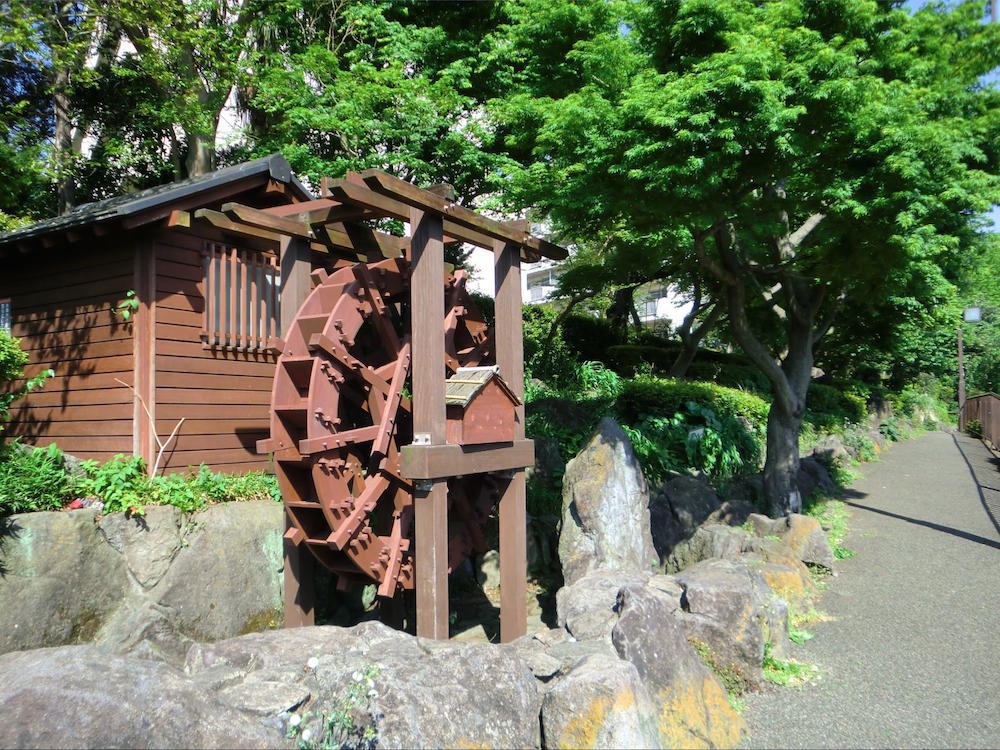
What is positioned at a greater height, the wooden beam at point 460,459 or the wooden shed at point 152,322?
the wooden shed at point 152,322

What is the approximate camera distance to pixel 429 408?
17.0 feet

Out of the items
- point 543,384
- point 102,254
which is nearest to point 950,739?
point 102,254

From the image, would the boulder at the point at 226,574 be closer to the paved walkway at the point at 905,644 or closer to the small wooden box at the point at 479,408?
the small wooden box at the point at 479,408

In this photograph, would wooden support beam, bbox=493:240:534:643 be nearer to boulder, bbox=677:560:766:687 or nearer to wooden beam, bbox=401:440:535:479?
wooden beam, bbox=401:440:535:479

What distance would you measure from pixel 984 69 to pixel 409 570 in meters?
9.33

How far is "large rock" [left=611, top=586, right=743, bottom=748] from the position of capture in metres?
4.26

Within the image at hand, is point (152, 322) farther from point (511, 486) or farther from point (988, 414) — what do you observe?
point (988, 414)

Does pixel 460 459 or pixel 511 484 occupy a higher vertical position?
pixel 460 459

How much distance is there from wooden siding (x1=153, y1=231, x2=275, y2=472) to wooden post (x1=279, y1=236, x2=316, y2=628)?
1578 millimetres

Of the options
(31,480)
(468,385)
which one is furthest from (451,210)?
(31,480)

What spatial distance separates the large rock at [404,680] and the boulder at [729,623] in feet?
5.88

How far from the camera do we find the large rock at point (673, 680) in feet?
14.0

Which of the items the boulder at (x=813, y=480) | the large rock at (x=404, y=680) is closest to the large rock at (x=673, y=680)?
the large rock at (x=404, y=680)

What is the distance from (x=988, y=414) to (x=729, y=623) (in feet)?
63.5
